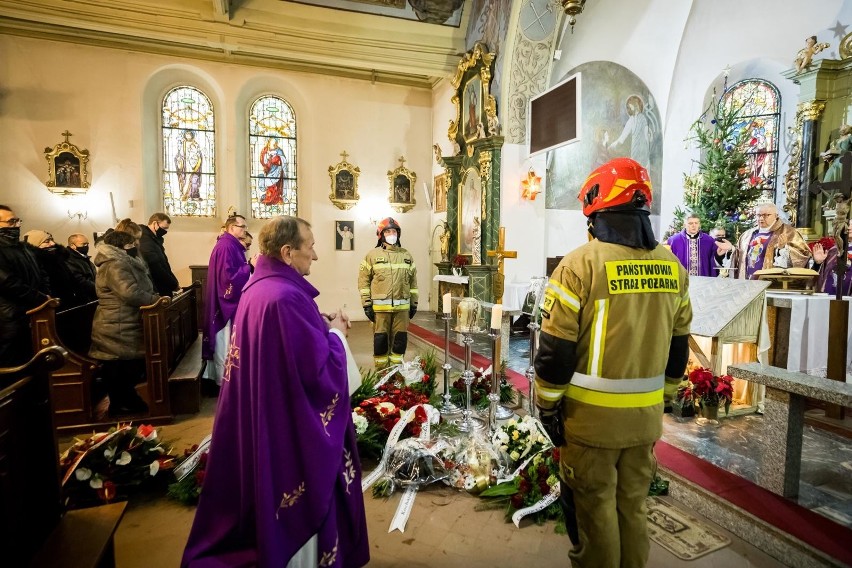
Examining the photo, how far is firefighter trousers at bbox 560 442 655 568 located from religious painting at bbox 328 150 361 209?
34.7 ft

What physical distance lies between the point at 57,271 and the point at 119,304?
246 cm

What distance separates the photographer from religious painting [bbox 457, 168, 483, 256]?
9.70m

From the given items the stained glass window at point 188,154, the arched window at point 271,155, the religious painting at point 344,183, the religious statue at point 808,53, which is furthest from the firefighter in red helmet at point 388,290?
the religious statue at point 808,53

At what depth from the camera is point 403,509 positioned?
3.21m

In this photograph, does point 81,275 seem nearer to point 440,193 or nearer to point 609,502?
point 609,502

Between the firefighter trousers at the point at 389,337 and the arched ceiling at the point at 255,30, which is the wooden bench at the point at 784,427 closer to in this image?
the firefighter trousers at the point at 389,337

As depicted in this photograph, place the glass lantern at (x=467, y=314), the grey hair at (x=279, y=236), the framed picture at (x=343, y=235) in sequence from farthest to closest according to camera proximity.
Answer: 1. the framed picture at (x=343, y=235)
2. the glass lantern at (x=467, y=314)
3. the grey hair at (x=279, y=236)

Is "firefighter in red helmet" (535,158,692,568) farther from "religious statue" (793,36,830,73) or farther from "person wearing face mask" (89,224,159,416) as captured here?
"religious statue" (793,36,830,73)

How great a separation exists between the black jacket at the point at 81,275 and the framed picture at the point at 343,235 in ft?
19.4

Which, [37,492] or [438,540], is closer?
[37,492]

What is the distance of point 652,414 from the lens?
7.02 ft

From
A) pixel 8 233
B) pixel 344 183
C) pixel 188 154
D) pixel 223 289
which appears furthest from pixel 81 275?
pixel 344 183

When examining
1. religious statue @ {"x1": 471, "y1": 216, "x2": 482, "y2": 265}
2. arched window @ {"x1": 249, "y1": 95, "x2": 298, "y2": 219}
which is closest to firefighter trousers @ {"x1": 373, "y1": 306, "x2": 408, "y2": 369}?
religious statue @ {"x1": 471, "y1": 216, "x2": 482, "y2": 265}

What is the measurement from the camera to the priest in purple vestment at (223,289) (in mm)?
5336
